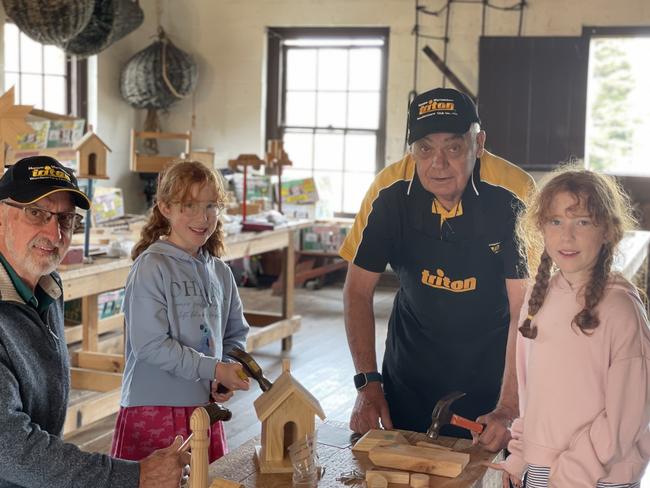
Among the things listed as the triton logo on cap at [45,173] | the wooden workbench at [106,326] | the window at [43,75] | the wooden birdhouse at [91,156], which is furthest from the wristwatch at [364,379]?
the window at [43,75]

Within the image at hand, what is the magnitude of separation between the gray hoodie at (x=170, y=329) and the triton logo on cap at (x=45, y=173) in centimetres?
63

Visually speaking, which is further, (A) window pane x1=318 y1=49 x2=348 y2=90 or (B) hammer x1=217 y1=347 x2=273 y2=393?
(A) window pane x1=318 y1=49 x2=348 y2=90

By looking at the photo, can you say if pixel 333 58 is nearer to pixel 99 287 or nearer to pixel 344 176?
pixel 344 176

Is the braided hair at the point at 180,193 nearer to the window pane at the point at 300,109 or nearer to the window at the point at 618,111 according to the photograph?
the window at the point at 618,111

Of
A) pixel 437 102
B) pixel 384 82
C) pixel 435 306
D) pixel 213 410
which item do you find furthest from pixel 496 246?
pixel 384 82

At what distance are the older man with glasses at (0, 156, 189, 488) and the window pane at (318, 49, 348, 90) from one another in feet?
22.1

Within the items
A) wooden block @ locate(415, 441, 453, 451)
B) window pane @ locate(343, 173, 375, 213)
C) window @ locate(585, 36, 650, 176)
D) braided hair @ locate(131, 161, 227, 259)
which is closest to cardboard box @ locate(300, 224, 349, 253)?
window pane @ locate(343, 173, 375, 213)

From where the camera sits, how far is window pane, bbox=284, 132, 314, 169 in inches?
344

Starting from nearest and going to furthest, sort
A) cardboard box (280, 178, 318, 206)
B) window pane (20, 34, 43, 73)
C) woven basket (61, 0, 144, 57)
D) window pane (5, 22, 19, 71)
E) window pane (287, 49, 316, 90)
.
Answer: woven basket (61, 0, 144, 57), window pane (5, 22, 19, 71), window pane (20, 34, 43, 73), cardboard box (280, 178, 318, 206), window pane (287, 49, 316, 90)

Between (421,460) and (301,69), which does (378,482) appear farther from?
(301,69)

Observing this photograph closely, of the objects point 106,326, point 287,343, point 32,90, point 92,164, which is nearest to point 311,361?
point 287,343

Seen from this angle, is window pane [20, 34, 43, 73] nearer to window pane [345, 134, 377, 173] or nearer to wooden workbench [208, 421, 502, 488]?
window pane [345, 134, 377, 173]

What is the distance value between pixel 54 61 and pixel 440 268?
635cm

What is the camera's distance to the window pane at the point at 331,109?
8.58 m
